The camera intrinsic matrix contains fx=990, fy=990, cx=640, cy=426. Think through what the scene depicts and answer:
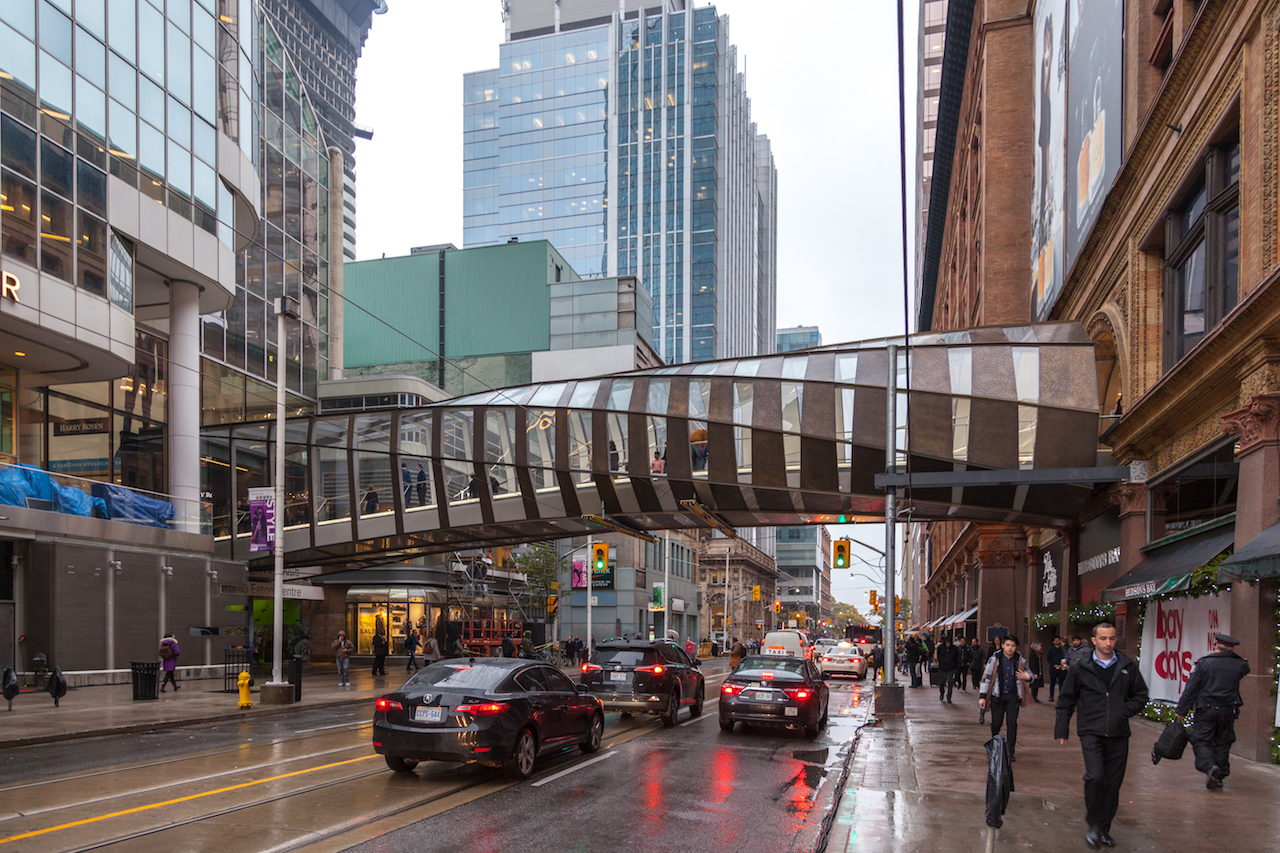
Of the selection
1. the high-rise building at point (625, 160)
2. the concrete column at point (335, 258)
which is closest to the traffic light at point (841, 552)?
the concrete column at point (335, 258)

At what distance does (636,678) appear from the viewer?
1966 cm

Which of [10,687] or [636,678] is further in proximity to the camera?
[10,687]

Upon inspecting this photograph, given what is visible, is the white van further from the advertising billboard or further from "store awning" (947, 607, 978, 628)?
the advertising billboard

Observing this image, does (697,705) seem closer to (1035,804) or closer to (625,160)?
(1035,804)

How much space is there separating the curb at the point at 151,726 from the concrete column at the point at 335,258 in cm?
3662

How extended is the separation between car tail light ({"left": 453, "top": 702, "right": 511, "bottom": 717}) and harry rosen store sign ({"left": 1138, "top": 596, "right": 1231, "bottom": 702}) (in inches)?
408

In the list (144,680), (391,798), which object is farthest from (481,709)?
(144,680)

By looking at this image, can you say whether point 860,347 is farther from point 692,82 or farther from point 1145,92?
point 692,82

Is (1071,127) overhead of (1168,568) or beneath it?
overhead

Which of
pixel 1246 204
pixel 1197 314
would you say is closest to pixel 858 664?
pixel 1197 314

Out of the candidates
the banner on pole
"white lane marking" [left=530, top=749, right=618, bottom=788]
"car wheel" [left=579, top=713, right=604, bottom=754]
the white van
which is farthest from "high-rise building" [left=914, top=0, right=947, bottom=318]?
"white lane marking" [left=530, top=749, right=618, bottom=788]

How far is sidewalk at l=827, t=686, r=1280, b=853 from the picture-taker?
8.55 m

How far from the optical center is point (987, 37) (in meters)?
42.7

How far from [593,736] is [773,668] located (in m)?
4.76
